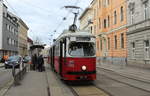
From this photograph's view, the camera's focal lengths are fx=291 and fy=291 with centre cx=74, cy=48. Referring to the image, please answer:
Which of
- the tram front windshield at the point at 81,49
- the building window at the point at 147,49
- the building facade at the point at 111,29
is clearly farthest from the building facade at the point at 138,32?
the tram front windshield at the point at 81,49

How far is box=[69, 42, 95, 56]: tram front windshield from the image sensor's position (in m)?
15.4

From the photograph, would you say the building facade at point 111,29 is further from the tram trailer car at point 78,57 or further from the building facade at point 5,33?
the building facade at point 5,33

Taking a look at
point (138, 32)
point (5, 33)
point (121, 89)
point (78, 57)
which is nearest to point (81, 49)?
point (78, 57)

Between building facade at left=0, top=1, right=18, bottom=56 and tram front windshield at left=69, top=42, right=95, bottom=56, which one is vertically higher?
building facade at left=0, top=1, right=18, bottom=56

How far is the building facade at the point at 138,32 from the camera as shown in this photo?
30.4 m

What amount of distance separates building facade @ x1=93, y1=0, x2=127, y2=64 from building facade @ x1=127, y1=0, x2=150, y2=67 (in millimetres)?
2062

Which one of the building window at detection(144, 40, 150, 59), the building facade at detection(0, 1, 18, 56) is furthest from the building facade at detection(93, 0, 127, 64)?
the building facade at detection(0, 1, 18, 56)

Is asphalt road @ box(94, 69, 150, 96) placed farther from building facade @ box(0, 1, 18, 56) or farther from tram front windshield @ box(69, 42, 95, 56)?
building facade @ box(0, 1, 18, 56)

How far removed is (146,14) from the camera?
30.9 metres

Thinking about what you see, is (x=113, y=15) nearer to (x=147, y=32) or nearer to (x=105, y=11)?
(x=105, y=11)

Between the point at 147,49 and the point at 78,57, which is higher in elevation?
the point at 147,49

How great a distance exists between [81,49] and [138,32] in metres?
18.1

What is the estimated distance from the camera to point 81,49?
15.5 m

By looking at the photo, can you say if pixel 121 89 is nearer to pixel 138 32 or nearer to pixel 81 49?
pixel 81 49
